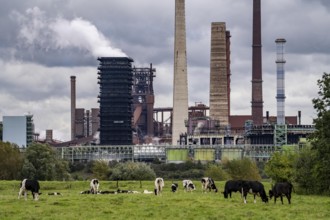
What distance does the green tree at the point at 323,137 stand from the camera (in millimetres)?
43062

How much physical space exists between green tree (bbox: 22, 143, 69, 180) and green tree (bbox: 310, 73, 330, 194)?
136ft

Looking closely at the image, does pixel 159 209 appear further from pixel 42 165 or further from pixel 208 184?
pixel 42 165

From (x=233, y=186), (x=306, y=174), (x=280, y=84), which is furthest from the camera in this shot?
(x=280, y=84)

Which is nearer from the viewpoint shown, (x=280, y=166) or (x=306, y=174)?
(x=306, y=174)

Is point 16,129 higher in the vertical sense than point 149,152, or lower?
higher

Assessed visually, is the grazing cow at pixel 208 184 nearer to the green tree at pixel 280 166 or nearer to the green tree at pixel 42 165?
the green tree at pixel 280 166

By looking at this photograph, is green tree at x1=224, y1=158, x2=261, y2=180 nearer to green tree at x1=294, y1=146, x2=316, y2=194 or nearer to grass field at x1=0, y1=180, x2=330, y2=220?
green tree at x1=294, y1=146, x2=316, y2=194

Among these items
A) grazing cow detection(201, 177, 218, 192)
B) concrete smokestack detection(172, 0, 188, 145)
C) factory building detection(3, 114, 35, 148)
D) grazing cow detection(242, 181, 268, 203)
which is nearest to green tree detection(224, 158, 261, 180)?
grazing cow detection(201, 177, 218, 192)

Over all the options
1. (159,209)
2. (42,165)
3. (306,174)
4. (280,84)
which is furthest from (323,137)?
(280,84)

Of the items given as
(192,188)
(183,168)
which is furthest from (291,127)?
(192,188)

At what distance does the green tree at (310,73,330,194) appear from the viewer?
43.1 m

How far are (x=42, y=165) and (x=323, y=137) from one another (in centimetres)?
4509

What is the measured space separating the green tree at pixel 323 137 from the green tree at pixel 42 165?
41381 mm

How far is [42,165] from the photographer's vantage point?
82875mm
